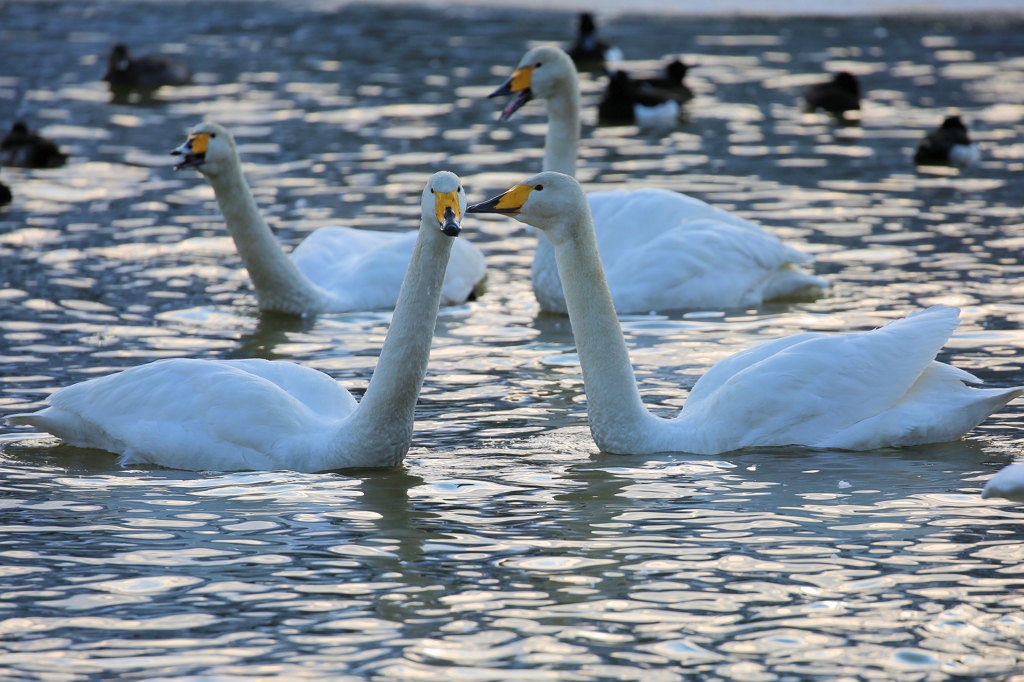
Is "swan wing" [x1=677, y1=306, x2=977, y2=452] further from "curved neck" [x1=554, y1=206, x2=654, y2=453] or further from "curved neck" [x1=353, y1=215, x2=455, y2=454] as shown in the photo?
"curved neck" [x1=353, y1=215, x2=455, y2=454]

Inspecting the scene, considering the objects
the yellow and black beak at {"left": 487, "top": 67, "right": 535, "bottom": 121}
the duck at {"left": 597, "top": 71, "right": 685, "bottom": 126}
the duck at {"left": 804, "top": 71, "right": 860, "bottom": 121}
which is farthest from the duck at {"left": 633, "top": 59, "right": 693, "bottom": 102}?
the yellow and black beak at {"left": 487, "top": 67, "right": 535, "bottom": 121}

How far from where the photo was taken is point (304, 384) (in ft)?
24.6

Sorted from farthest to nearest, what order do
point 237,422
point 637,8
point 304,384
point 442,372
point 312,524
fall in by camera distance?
point 637,8
point 442,372
point 304,384
point 237,422
point 312,524

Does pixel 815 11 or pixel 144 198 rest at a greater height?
pixel 815 11

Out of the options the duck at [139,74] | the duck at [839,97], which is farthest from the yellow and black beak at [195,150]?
the duck at [139,74]

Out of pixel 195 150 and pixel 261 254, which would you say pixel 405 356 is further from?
pixel 261 254

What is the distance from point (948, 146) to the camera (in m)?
15.8

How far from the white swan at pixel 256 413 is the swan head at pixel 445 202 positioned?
41mm

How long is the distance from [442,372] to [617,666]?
4.59 metres

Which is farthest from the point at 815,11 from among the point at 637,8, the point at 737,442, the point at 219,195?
the point at 737,442

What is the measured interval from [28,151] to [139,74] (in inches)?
256

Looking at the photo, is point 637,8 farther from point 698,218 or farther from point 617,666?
point 617,666

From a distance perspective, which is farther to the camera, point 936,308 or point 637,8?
point 637,8

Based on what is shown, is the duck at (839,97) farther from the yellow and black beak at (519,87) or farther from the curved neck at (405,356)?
the curved neck at (405,356)
